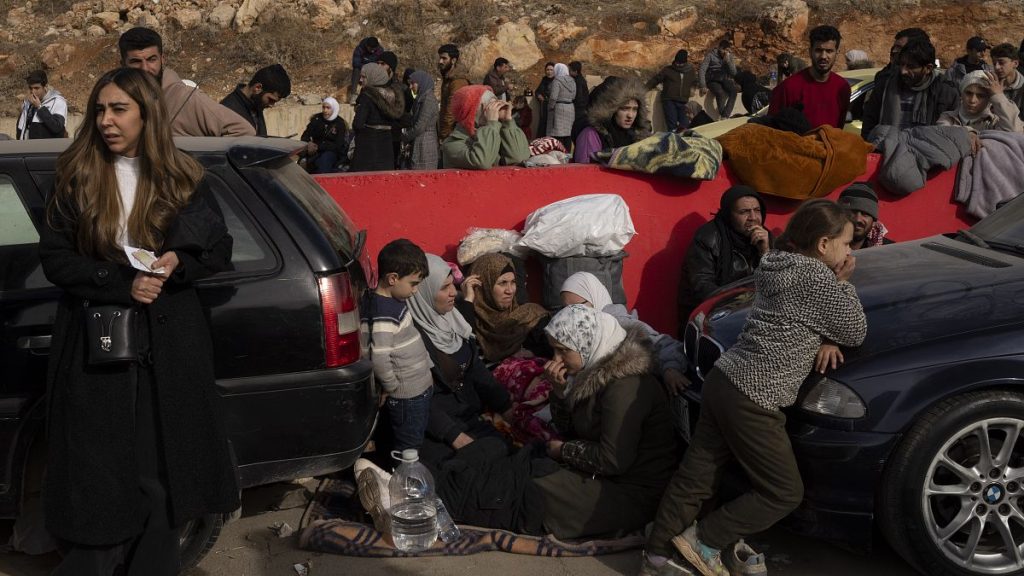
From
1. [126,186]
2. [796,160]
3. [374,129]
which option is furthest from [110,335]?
[374,129]

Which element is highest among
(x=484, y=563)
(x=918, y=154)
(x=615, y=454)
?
(x=918, y=154)

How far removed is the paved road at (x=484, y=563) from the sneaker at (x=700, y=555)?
32 centimetres

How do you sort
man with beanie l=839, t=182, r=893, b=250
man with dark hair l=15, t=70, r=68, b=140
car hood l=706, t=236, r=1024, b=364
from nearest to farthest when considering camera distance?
car hood l=706, t=236, r=1024, b=364 → man with beanie l=839, t=182, r=893, b=250 → man with dark hair l=15, t=70, r=68, b=140

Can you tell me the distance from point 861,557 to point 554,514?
1.32 m

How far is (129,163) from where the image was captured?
368cm

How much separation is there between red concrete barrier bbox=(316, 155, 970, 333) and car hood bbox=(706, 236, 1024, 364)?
2.13 metres

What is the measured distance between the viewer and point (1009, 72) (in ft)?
30.5

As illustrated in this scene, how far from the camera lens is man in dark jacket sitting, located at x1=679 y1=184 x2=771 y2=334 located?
677 centimetres

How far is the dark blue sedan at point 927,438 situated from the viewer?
4141 mm

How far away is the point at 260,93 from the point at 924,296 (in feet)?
15.8

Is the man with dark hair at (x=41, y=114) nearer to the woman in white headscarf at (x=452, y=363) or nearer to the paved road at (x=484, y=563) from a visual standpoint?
the woman in white headscarf at (x=452, y=363)

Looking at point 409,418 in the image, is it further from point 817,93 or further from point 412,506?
point 817,93

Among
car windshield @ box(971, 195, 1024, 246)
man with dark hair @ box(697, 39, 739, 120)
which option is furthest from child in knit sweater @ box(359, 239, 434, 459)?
man with dark hair @ box(697, 39, 739, 120)

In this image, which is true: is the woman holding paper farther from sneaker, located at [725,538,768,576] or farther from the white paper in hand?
sneaker, located at [725,538,768,576]
